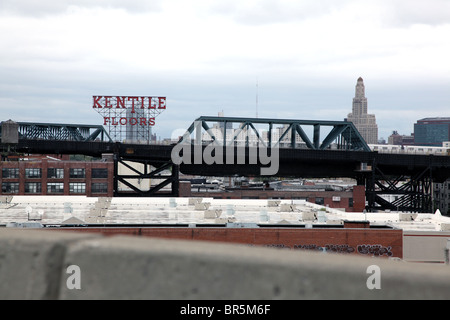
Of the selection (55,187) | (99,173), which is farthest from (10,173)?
(99,173)

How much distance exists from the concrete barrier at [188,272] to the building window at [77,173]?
8215 centimetres

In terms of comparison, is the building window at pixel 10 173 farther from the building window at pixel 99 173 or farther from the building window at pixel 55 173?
the building window at pixel 99 173

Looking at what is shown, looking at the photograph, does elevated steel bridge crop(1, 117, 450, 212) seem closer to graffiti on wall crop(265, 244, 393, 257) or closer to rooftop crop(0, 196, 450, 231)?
rooftop crop(0, 196, 450, 231)

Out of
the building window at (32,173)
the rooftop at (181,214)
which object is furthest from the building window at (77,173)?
the rooftop at (181,214)

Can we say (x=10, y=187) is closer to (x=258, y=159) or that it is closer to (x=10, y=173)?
(x=10, y=173)

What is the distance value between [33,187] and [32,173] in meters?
2.14

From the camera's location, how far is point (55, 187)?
271ft

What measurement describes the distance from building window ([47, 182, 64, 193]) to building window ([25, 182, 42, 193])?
1485 millimetres

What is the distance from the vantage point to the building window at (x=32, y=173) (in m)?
82.2

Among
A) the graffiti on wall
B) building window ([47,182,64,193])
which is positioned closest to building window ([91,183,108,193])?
building window ([47,182,64,193])

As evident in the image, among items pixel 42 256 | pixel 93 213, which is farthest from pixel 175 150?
pixel 42 256

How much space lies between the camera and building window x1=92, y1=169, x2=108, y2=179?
8369 cm
